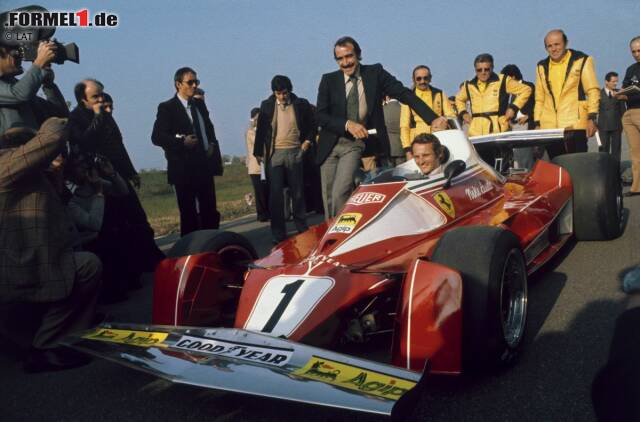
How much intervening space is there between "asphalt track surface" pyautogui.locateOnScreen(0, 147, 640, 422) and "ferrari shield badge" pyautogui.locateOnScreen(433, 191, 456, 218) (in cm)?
80

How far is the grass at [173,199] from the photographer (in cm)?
1181

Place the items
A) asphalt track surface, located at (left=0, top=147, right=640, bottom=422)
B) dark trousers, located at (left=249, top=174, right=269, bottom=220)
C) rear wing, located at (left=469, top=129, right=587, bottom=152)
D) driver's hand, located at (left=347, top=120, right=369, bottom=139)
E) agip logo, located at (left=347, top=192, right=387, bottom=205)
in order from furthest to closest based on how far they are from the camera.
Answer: dark trousers, located at (left=249, top=174, right=269, bottom=220), rear wing, located at (left=469, top=129, right=587, bottom=152), driver's hand, located at (left=347, top=120, right=369, bottom=139), agip logo, located at (left=347, top=192, right=387, bottom=205), asphalt track surface, located at (left=0, top=147, right=640, bottom=422)

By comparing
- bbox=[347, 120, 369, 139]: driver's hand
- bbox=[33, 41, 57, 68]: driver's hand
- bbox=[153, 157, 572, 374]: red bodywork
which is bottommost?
bbox=[153, 157, 572, 374]: red bodywork

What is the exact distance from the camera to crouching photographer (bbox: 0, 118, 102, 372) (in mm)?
3512

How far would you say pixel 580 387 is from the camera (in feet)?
9.07

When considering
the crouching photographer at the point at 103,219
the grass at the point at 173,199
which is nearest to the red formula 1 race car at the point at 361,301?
the crouching photographer at the point at 103,219

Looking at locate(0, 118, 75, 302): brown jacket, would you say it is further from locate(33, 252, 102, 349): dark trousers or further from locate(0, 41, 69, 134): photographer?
A: locate(0, 41, 69, 134): photographer

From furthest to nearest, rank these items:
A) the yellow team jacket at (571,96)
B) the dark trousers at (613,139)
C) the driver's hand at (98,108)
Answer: the dark trousers at (613,139) → the yellow team jacket at (571,96) → the driver's hand at (98,108)

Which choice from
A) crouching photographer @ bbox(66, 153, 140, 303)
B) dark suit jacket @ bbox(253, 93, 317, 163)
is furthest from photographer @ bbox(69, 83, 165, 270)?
dark suit jacket @ bbox(253, 93, 317, 163)

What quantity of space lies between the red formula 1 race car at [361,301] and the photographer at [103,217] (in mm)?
1054

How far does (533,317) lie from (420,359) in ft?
4.53

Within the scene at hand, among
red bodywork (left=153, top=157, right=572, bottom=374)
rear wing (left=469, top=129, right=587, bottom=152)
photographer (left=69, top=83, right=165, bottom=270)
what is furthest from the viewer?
rear wing (left=469, top=129, right=587, bottom=152)

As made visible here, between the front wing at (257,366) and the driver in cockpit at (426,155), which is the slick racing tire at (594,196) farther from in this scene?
the front wing at (257,366)

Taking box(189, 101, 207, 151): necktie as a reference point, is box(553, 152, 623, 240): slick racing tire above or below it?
below
